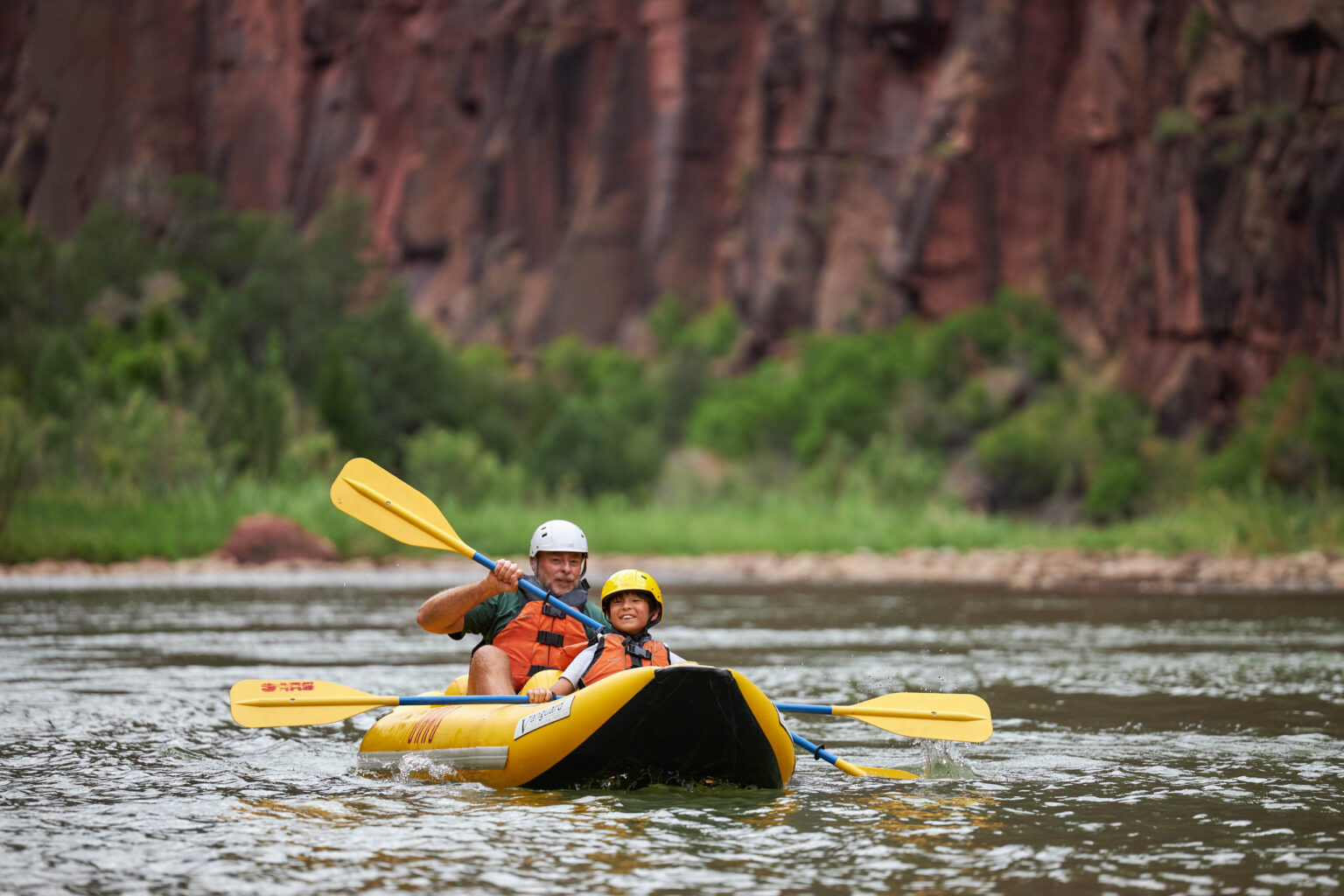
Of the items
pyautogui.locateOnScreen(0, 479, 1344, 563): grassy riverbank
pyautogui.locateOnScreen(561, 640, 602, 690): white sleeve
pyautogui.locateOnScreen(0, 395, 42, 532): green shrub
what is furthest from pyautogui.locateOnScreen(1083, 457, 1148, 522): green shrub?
pyautogui.locateOnScreen(561, 640, 602, 690): white sleeve

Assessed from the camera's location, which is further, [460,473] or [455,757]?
[460,473]

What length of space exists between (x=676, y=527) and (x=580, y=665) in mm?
23705

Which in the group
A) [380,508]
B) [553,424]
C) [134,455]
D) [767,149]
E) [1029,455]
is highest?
[767,149]

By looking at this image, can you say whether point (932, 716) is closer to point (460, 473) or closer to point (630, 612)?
point (630, 612)

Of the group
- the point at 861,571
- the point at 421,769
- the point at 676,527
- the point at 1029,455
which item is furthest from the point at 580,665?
the point at 1029,455

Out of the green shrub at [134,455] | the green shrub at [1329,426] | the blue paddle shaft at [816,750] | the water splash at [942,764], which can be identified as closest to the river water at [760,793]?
the water splash at [942,764]

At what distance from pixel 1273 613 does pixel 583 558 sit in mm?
11290

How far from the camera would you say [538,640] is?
27.0 ft

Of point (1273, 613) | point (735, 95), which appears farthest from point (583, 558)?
point (735, 95)

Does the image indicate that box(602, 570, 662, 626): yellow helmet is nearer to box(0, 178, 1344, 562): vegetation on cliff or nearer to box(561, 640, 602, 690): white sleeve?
box(561, 640, 602, 690): white sleeve

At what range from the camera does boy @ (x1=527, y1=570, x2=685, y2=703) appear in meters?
7.57

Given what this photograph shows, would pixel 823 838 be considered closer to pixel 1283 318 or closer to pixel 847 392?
pixel 1283 318

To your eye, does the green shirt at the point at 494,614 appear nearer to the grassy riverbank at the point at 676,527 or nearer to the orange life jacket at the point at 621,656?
the orange life jacket at the point at 621,656

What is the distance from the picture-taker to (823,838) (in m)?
6.50
